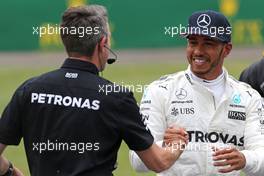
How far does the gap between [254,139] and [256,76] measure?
3.43ft

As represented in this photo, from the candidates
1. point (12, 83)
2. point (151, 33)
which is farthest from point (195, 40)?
point (151, 33)

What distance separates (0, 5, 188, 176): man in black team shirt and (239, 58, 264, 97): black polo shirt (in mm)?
1722

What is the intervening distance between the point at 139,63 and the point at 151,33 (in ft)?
5.91

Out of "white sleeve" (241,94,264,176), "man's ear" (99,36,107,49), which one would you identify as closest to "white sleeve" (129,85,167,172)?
"white sleeve" (241,94,264,176)

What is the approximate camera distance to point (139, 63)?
24562mm

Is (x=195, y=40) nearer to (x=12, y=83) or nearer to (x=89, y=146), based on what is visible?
(x=89, y=146)

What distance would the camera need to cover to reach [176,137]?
6.05 m

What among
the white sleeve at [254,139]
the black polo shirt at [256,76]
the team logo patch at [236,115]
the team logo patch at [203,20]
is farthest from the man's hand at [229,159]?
the black polo shirt at [256,76]

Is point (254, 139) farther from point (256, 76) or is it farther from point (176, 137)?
point (256, 76)

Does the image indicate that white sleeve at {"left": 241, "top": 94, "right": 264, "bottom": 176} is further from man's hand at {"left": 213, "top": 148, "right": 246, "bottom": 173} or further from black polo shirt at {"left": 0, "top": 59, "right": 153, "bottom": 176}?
black polo shirt at {"left": 0, "top": 59, "right": 153, "bottom": 176}

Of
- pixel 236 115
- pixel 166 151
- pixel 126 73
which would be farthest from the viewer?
pixel 126 73

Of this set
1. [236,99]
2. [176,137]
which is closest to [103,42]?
[176,137]

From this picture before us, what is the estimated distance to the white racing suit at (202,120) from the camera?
21.2 feet

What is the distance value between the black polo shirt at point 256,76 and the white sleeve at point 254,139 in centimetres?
69
